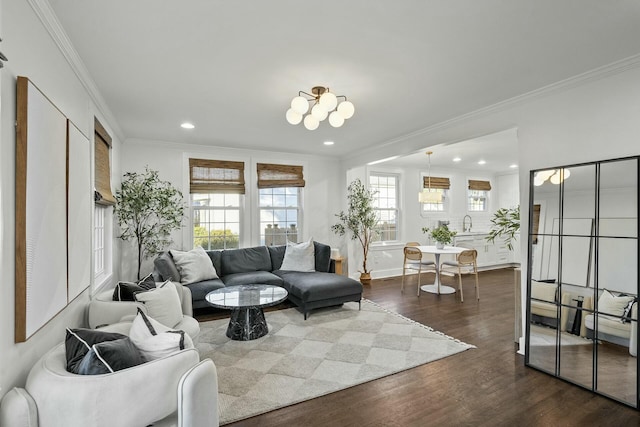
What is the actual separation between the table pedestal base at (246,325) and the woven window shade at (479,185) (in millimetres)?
6654

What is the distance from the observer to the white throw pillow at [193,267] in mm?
4242

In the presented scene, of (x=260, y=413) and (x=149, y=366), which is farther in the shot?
(x=260, y=413)

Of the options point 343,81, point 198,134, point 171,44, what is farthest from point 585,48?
point 198,134

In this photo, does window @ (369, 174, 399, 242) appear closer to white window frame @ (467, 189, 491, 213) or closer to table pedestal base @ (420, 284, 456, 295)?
table pedestal base @ (420, 284, 456, 295)

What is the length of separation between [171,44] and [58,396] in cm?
213

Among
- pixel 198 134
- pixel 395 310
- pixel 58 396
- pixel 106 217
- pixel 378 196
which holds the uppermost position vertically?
pixel 198 134

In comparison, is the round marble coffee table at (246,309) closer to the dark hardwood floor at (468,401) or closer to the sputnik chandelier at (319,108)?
the dark hardwood floor at (468,401)

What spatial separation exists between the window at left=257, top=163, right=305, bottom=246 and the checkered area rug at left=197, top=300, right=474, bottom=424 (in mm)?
1952

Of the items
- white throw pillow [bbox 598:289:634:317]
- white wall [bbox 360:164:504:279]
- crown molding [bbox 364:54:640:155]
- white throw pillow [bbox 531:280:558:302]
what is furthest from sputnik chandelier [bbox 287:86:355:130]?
white wall [bbox 360:164:504:279]

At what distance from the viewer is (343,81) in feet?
9.18

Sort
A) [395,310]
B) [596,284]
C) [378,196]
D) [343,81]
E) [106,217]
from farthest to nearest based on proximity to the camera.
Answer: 1. [378,196]
2. [395,310]
3. [106,217]
4. [343,81]
5. [596,284]

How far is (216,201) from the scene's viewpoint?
5434mm

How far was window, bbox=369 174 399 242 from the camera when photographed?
6.98m

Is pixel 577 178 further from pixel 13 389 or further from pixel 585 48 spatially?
pixel 13 389
